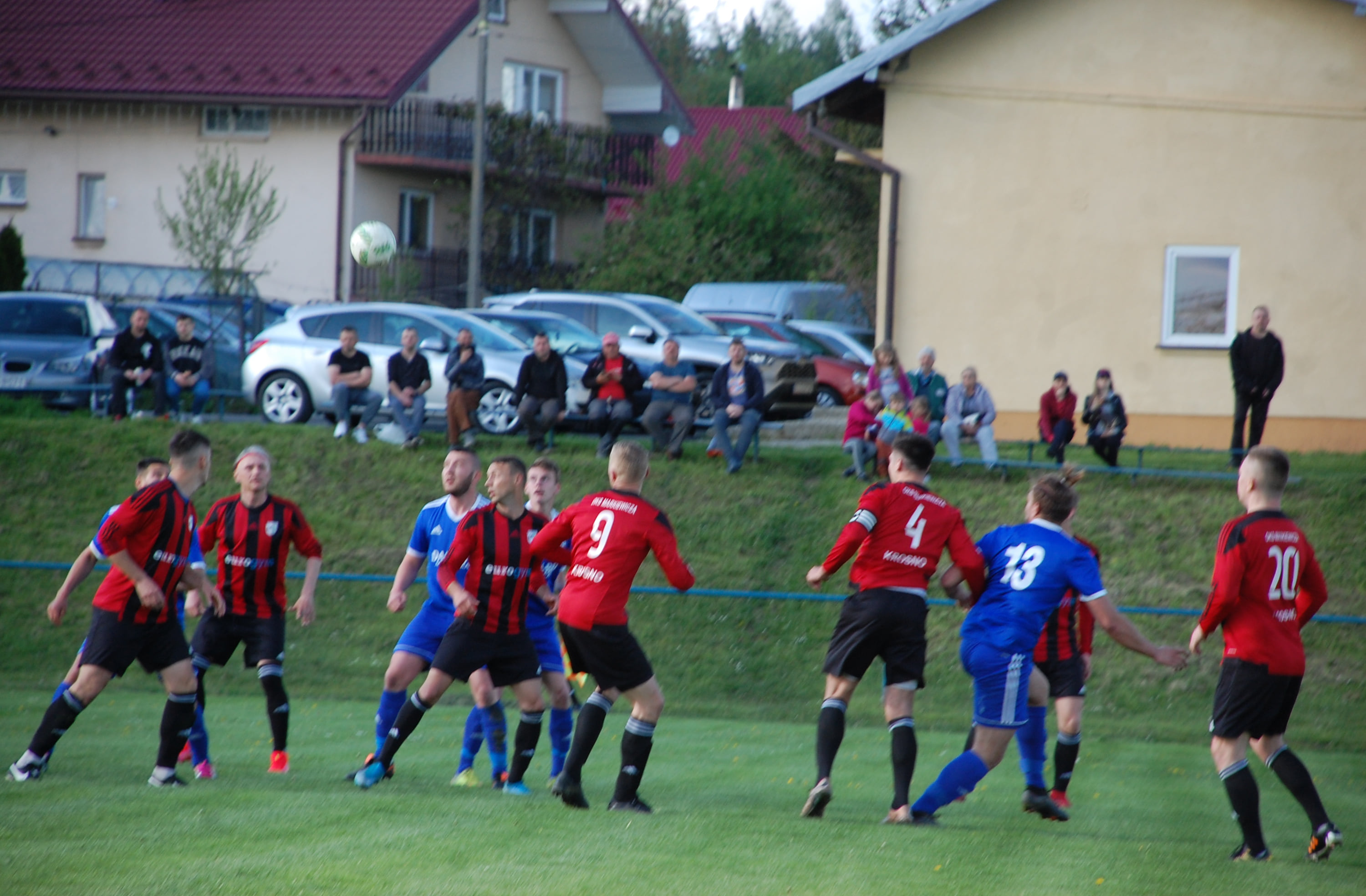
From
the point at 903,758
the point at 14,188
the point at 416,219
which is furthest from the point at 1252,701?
the point at 14,188

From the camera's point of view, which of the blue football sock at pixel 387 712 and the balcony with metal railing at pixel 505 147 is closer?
the blue football sock at pixel 387 712

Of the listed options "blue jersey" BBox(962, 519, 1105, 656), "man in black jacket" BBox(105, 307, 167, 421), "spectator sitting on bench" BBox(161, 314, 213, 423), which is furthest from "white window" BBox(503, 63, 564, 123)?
"blue jersey" BBox(962, 519, 1105, 656)

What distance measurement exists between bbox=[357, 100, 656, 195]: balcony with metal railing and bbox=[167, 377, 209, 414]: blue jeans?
14.8 metres

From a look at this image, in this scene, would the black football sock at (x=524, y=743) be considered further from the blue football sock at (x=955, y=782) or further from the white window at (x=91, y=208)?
the white window at (x=91, y=208)

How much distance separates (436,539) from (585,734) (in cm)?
179

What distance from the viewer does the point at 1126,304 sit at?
2144 cm

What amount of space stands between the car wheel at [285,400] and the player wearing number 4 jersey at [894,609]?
14014 mm

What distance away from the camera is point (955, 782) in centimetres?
705

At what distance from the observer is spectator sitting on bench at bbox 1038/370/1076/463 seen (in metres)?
18.4

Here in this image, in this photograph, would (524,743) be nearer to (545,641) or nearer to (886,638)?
(545,641)

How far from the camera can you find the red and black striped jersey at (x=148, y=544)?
24.5 ft

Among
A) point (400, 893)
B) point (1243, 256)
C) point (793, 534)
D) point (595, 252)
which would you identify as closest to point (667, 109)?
point (595, 252)

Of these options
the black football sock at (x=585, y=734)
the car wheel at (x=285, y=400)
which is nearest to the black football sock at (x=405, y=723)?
the black football sock at (x=585, y=734)

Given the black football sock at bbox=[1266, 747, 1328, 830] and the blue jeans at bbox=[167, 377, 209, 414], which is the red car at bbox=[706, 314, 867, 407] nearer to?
the blue jeans at bbox=[167, 377, 209, 414]
